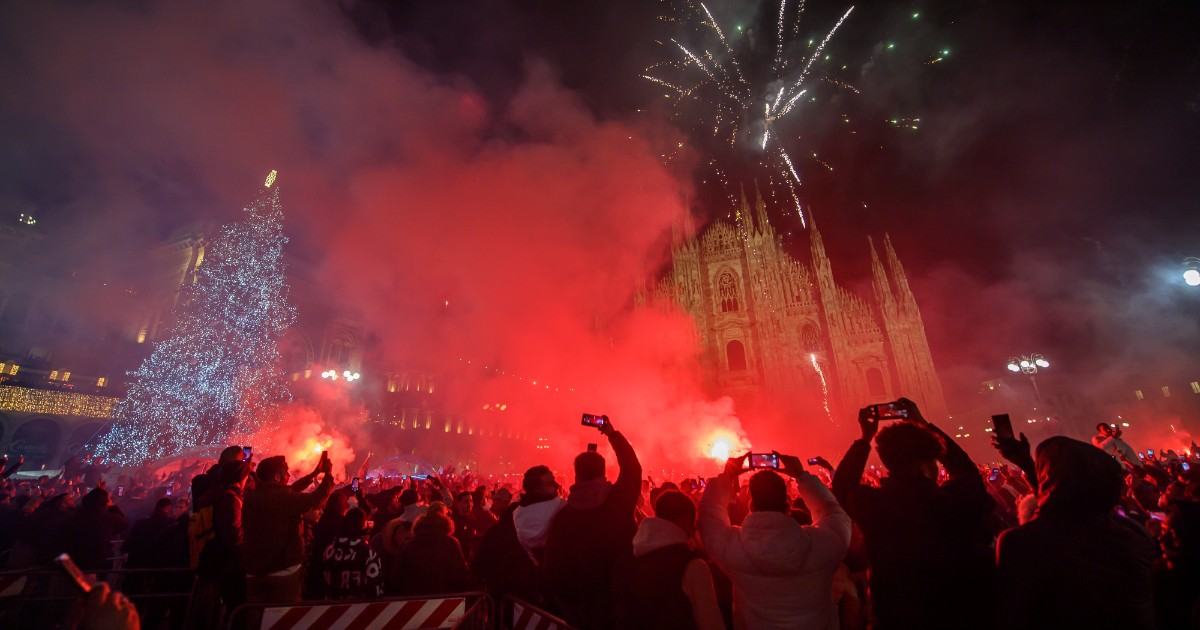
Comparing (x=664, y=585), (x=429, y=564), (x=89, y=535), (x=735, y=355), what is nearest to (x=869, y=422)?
(x=664, y=585)

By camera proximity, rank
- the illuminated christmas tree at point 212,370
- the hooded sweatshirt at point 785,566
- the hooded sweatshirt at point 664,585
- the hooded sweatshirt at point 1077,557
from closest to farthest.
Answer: the hooded sweatshirt at point 1077,557 → the hooded sweatshirt at point 785,566 → the hooded sweatshirt at point 664,585 → the illuminated christmas tree at point 212,370

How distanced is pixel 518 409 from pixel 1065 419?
5057cm

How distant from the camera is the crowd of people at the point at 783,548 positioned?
76.5 inches

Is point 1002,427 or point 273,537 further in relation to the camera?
point 273,537

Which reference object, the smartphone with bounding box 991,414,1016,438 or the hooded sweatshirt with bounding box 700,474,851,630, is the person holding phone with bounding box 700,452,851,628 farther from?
the smartphone with bounding box 991,414,1016,438

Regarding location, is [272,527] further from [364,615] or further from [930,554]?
[930,554]

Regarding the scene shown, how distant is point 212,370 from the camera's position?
36.2 metres

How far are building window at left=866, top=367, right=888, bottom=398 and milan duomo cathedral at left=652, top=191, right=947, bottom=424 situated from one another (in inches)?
2.7

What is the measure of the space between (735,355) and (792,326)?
4577 millimetres

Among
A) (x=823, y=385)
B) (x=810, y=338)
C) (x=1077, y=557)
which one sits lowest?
(x=1077, y=557)

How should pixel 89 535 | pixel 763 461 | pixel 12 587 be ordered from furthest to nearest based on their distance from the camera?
1. pixel 89 535
2. pixel 12 587
3. pixel 763 461

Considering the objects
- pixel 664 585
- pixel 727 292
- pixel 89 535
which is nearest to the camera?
pixel 664 585

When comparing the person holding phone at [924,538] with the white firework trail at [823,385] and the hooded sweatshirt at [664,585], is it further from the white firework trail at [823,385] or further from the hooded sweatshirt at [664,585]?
the white firework trail at [823,385]

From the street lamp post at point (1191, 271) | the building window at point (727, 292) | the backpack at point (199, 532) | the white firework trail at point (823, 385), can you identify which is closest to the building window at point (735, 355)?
the building window at point (727, 292)
